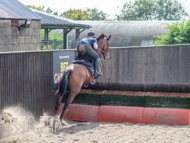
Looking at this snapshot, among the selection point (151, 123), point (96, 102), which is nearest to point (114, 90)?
point (96, 102)

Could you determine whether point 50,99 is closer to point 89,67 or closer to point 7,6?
point 89,67

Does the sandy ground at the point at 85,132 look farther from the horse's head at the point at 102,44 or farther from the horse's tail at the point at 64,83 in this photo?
the horse's head at the point at 102,44

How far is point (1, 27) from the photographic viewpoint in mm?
19453

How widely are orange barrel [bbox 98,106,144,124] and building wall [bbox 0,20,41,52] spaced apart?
926 cm

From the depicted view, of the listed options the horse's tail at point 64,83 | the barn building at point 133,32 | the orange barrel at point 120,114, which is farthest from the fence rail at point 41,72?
the barn building at point 133,32

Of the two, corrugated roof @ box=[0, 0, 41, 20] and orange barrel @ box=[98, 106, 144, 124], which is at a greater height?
corrugated roof @ box=[0, 0, 41, 20]

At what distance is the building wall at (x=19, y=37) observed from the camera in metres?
19.5

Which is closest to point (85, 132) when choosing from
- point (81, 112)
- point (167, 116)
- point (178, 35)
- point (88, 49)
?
point (81, 112)

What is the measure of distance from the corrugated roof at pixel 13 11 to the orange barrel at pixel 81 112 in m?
8.92

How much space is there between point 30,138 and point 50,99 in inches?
106

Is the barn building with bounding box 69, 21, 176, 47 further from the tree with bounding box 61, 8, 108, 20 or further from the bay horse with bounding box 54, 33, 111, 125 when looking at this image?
the tree with bounding box 61, 8, 108, 20

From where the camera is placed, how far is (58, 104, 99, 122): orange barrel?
11.4 m

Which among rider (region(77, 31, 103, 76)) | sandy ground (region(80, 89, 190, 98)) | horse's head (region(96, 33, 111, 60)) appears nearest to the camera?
sandy ground (region(80, 89, 190, 98))

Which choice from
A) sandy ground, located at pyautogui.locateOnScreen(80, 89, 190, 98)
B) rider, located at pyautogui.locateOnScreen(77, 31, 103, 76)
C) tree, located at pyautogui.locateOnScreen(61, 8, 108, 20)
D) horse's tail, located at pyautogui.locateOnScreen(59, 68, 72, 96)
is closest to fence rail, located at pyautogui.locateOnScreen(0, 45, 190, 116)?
horse's tail, located at pyautogui.locateOnScreen(59, 68, 72, 96)
